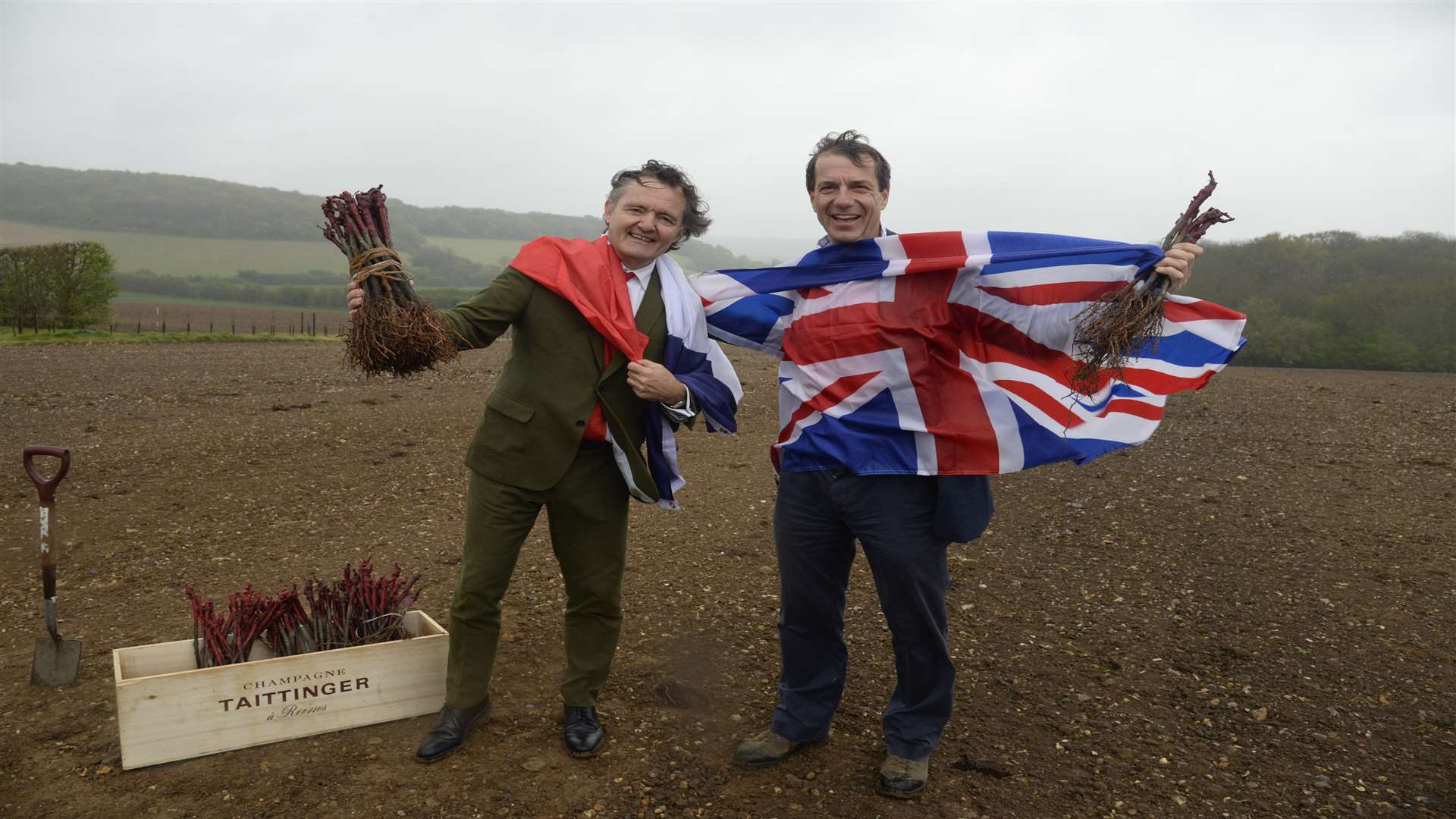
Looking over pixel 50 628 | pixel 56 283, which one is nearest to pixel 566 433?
pixel 50 628

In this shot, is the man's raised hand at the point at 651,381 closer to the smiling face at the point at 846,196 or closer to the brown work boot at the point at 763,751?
the smiling face at the point at 846,196

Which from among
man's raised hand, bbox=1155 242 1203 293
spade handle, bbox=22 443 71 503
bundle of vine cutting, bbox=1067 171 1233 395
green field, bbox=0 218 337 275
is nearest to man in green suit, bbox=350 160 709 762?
bundle of vine cutting, bbox=1067 171 1233 395

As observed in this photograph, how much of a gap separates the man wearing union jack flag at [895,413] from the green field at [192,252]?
293 feet

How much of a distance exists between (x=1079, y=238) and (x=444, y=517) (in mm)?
5329

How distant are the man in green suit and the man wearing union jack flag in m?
0.43

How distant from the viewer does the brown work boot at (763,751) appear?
372 centimetres

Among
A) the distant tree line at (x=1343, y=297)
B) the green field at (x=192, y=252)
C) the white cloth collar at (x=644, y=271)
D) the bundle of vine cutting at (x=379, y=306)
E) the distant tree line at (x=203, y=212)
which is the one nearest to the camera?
the bundle of vine cutting at (x=379, y=306)

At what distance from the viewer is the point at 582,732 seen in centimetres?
378

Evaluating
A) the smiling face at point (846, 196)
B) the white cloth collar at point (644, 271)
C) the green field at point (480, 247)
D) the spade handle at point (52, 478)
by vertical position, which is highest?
the green field at point (480, 247)

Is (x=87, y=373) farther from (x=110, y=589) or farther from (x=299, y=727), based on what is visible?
(x=299, y=727)

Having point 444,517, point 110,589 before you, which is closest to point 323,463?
point 444,517

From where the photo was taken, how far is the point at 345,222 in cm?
328

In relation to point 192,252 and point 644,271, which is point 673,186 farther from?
point 192,252

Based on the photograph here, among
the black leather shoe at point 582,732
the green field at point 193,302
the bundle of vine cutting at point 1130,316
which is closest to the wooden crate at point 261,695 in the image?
the black leather shoe at point 582,732
